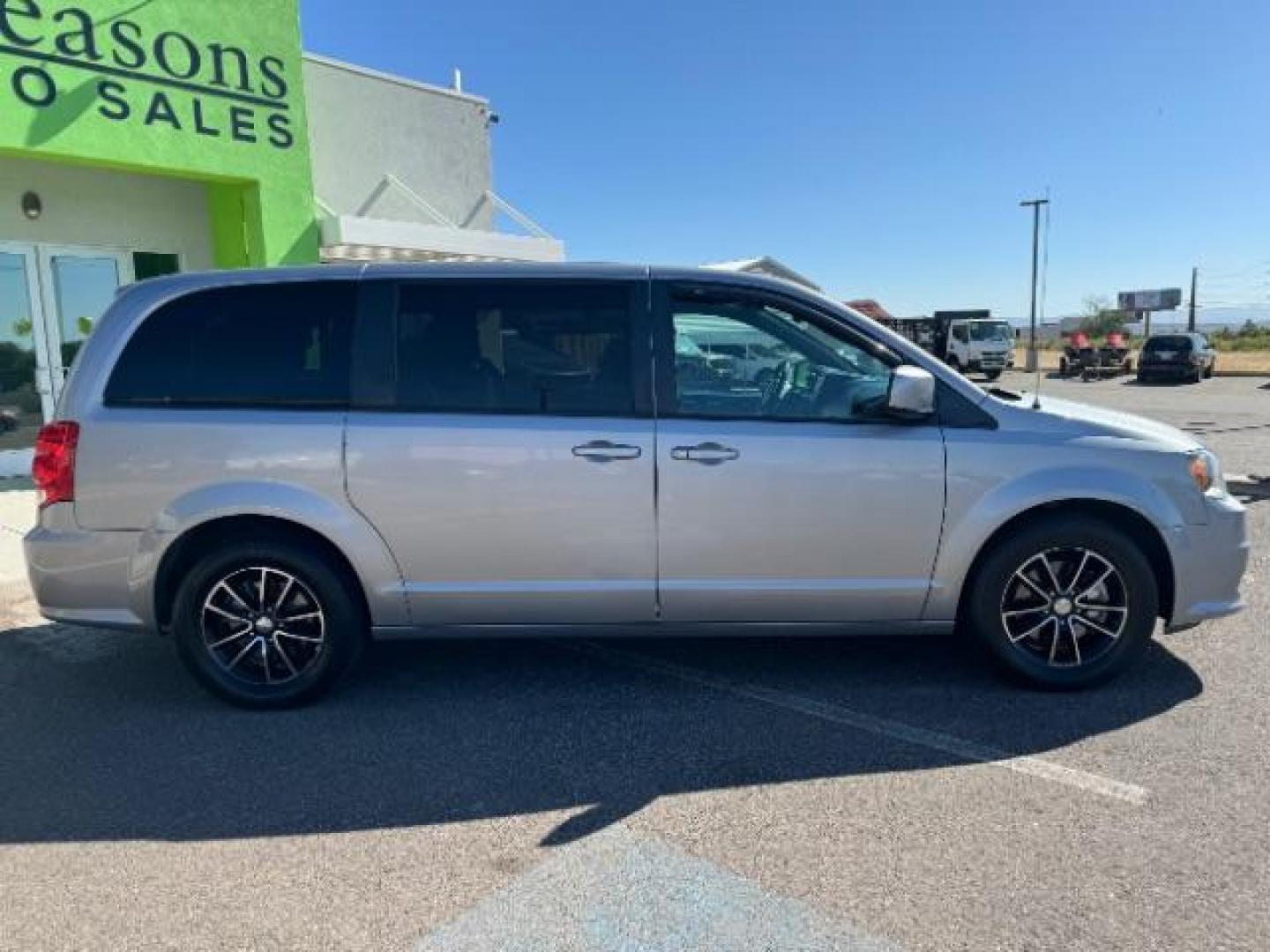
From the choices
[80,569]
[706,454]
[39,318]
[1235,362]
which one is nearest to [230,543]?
[80,569]

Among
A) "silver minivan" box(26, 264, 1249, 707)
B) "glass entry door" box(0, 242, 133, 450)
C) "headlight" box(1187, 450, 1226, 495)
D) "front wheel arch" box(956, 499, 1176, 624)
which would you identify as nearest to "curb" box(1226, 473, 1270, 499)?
"headlight" box(1187, 450, 1226, 495)

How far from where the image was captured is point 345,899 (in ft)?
8.47

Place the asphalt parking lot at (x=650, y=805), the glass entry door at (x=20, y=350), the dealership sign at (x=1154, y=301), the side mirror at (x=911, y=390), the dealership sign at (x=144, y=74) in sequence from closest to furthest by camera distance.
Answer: the asphalt parking lot at (x=650, y=805) → the side mirror at (x=911, y=390) → the dealership sign at (x=144, y=74) → the glass entry door at (x=20, y=350) → the dealership sign at (x=1154, y=301)

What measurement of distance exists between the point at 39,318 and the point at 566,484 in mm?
8835

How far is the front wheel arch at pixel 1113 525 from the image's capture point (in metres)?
3.79

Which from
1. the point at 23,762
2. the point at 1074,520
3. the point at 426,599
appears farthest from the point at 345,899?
the point at 1074,520

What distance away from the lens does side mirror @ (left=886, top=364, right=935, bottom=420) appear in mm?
3537

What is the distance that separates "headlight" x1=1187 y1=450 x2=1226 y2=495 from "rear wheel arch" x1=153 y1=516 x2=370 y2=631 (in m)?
3.65

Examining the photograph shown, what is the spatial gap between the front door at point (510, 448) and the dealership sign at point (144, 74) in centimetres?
673

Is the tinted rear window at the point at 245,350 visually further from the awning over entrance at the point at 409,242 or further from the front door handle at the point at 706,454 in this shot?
the awning over entrance at the point at 409,242

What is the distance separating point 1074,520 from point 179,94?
9.52 m

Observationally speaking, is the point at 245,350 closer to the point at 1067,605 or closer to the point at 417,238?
the point at 1067,605

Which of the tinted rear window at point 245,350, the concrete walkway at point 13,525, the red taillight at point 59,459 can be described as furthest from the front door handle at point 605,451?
the concrete walkway at point 13,525

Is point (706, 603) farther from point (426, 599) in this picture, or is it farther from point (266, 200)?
point (266, 200)
